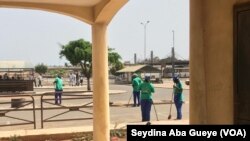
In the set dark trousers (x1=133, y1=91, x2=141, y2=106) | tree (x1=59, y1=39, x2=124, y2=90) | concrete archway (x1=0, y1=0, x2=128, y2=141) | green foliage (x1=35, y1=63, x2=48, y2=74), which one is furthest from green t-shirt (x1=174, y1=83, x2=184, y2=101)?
green foliage (x1=35, y1=63, x2=48, y2=74)

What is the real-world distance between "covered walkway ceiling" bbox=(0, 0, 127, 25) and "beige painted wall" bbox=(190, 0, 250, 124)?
2.68m

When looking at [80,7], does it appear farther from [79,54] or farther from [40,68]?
[40,68]

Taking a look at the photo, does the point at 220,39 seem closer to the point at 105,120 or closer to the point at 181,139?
the point at 181,139

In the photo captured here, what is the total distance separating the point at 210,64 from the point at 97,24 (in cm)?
366

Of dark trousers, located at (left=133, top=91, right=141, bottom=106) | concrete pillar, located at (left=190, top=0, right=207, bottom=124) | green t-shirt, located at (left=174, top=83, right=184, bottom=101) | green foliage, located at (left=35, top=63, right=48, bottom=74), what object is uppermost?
green foliage, located at (left=35, top=63, right=48, bottom=74)

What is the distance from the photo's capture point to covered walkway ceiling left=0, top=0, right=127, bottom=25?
6.89 meters

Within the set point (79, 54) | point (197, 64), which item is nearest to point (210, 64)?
point (197, 64)

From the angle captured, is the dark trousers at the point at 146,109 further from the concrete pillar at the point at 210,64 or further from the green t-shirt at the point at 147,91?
the concrete pillar at the point at 210,64

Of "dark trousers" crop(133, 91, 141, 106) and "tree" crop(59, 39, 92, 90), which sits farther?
"tree" crop(59, 39, 92, 90)

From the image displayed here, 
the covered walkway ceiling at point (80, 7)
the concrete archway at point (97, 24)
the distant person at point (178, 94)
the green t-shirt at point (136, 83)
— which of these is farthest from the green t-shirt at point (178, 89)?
the covered walkway ceiling at point (80, 7)

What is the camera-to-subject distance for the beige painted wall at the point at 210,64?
3.99 metres

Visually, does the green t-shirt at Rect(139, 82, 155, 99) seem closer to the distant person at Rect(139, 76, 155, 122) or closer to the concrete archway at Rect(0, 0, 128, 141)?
the distant person at Rect(139, 76, 155, 122)

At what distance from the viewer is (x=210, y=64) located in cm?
415

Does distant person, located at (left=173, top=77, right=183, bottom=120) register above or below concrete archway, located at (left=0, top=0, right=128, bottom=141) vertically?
below
